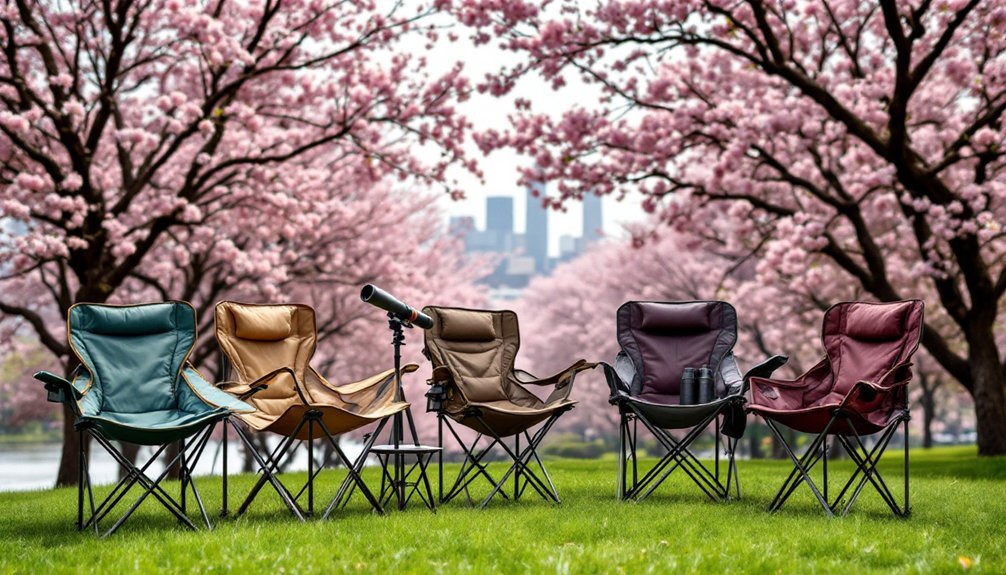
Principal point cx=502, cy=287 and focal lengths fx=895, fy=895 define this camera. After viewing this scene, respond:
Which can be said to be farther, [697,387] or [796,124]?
[796,124]

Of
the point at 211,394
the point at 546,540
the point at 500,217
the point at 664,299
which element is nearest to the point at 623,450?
the point at 546,540

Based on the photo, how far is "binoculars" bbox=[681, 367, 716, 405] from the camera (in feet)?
13.9

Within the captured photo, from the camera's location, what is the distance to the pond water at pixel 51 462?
1764 cm

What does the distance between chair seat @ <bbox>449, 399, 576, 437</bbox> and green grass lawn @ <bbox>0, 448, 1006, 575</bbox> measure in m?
0.34

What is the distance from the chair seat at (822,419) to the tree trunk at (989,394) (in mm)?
4827

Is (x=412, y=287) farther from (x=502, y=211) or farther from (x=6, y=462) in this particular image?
(x=502, y=211)

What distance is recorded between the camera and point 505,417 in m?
3.88

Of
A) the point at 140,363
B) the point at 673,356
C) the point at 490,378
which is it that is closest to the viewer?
the point at 140,363

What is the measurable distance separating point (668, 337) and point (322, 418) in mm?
1851

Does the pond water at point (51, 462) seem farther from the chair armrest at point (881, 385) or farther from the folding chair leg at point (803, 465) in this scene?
the chair armrest at point (881, 385)

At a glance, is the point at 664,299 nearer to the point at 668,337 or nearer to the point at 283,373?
the point at 668,337

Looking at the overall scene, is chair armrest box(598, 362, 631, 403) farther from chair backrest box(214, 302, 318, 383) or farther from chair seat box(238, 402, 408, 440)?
chair backrest box(214, 302, 318, 383)

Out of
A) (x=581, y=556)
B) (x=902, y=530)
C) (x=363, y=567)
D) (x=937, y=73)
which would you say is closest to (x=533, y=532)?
(x=581, y=556)

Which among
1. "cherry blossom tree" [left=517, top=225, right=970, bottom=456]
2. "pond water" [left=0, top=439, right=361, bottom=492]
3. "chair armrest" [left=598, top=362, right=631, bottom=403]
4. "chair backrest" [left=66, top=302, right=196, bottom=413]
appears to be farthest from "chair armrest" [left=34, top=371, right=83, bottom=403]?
"pond water" [left=0, top=439, right=361, bottom=492]
